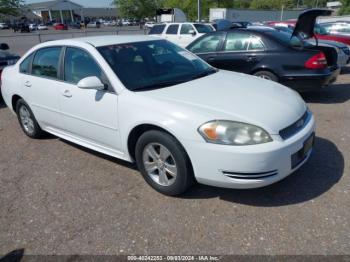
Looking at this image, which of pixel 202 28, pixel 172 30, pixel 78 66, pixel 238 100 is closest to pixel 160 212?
pixel 238 100

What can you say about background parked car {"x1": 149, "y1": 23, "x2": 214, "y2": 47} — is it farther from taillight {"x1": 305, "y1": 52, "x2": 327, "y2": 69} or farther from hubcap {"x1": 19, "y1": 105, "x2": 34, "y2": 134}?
hubcap {"x1": 19, "y1": 105, "x2": 34, "y2": 134}

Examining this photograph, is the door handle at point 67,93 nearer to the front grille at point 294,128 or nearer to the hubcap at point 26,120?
the hubcap at point 26,120

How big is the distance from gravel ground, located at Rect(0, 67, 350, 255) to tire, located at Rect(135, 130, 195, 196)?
148mm

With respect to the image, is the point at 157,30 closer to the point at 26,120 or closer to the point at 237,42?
the point at 237,42

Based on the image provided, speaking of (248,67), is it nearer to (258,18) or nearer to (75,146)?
(75,146)

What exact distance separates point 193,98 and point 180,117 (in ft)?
1.06

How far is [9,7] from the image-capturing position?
1066cm

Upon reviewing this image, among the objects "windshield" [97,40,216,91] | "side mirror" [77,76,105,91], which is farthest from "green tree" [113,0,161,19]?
"side mirror" [77,76,105,91]

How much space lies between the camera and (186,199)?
125 inches

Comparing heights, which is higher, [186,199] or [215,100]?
[215,100]

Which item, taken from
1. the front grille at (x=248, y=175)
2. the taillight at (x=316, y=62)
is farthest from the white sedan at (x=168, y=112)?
the taillight at (x=316, y=62)

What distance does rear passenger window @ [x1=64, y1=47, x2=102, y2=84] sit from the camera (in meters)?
3.57

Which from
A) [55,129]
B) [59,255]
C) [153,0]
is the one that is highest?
[153,0]

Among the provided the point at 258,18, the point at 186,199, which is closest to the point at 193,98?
the point at 186,199
